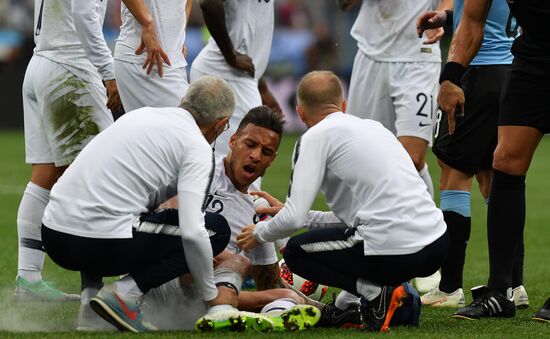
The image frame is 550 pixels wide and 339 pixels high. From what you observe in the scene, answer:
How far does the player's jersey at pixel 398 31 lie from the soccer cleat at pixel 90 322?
3.49 metres

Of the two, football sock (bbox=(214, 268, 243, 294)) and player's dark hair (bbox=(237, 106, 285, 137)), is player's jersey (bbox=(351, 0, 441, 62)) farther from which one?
football sock (bbox=(214, 268, 243, 294))

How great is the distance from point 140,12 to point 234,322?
7.23ft

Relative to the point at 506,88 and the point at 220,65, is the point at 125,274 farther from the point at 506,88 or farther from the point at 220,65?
the point at 220,65

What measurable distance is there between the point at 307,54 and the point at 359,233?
759 inches

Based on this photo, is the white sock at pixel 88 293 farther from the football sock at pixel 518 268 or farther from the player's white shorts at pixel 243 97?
the player's white shorts at pixel 243 97

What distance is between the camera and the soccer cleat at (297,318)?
5527mm

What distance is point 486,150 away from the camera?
6.94m

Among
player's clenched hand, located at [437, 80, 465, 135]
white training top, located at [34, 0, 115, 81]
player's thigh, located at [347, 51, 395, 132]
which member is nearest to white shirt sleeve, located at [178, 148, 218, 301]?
player's clenched hand, located at [437, 80, 465, 135]

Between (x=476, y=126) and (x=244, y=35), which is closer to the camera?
(x=476, y=126)

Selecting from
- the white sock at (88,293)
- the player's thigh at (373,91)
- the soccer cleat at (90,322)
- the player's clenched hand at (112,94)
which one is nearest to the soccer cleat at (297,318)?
the soccer cleat at (90,322)

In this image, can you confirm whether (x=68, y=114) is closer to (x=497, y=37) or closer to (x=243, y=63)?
(x=243, y=63)

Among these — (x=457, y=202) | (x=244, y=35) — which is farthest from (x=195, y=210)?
(x=244, y=35)

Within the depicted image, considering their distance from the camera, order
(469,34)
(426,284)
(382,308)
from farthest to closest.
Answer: (426,284)
(469,34)
(382,308)

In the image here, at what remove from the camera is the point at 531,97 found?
5.91 metres
